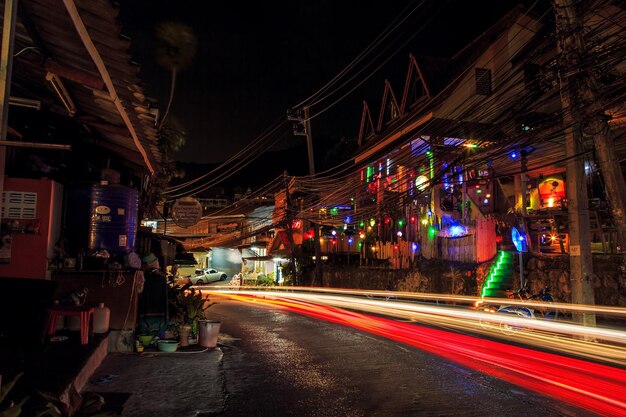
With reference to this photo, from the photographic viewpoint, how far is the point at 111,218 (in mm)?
9242

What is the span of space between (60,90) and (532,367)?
9.28 m

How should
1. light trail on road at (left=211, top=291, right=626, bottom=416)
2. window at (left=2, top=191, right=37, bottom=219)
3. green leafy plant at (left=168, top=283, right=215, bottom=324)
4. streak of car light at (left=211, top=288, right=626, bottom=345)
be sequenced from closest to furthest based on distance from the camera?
light trail on road at (left=211, top=291, right=626, bottom=416) < window at (left=2, top=191, right=37, bottom=219) < streak of car light at (left=211, top=288, right=626, bottom=345) < green leafy plant at (left=168, top=283, right=215, bottom=324)

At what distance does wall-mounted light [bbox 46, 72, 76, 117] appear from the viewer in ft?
19.0

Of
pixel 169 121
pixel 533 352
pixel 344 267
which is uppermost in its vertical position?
pixel 169 121

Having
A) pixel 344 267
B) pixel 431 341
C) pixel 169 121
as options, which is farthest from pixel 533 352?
pixel 344 267

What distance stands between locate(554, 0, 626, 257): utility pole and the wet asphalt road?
521 cm

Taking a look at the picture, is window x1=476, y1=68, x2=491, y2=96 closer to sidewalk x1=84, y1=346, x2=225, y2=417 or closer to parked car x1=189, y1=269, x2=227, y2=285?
sidewalk x1=84, y1=346, x2=225, y2=417

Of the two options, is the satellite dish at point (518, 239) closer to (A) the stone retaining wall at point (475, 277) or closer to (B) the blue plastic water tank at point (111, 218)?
(A) the stone retaining wall at point (475, 277)

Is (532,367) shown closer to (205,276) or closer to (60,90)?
(60,90)

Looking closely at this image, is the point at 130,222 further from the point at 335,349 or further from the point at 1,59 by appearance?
the point at 1,59

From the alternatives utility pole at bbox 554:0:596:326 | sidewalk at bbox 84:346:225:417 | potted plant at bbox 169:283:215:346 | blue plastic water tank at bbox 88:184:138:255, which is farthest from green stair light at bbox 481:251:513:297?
blue plastic water tank at bbox 88:184:138:255

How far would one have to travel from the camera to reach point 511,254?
805 inches

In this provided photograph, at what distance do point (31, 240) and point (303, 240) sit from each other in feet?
104

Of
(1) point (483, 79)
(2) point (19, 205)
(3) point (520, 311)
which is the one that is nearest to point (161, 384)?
(2) point (19, 205)
